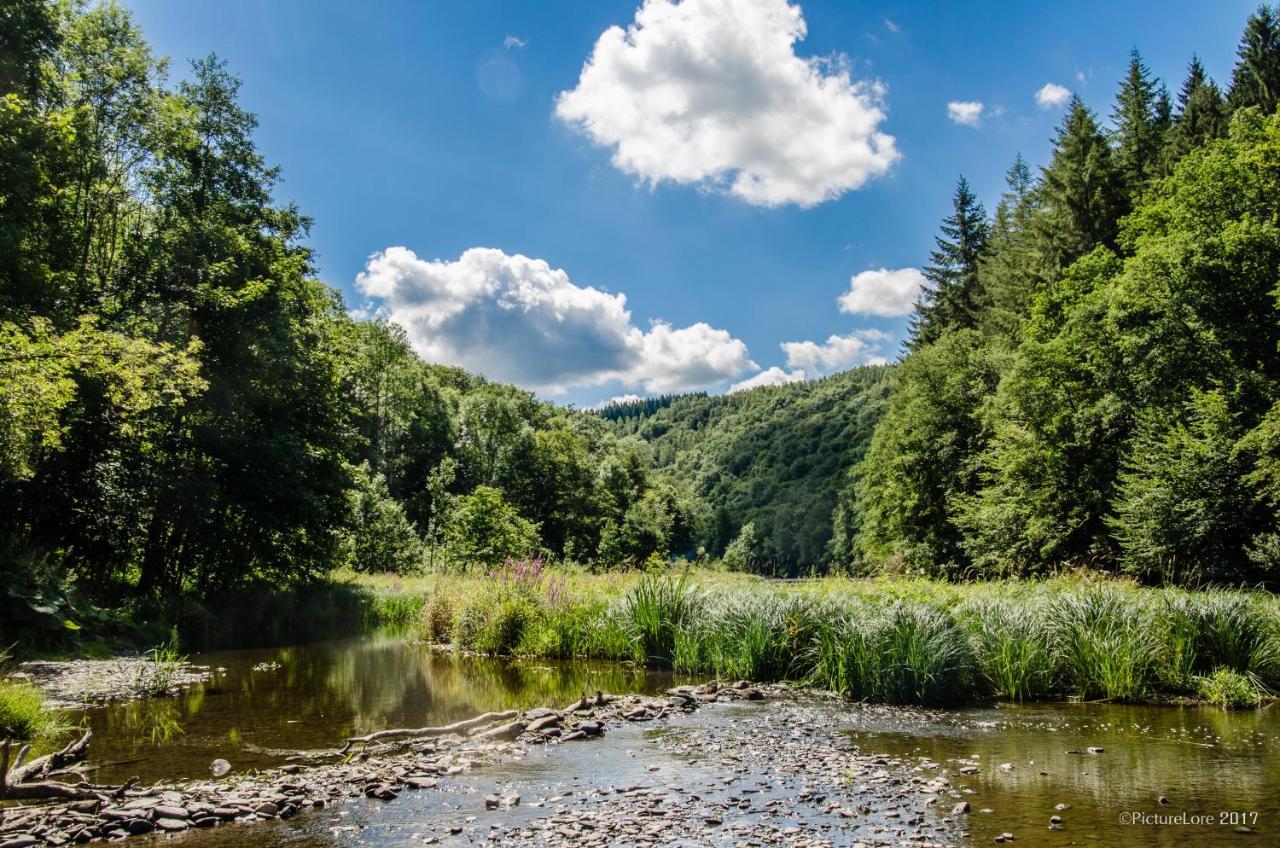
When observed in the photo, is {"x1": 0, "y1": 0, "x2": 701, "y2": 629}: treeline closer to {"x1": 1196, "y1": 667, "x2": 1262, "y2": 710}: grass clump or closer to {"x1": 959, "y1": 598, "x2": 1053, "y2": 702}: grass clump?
{"x1": 959, "y1": 598, "x2": 1053, "y2": 702}: grass clump

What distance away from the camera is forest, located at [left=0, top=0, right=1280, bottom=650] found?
61.0 feet

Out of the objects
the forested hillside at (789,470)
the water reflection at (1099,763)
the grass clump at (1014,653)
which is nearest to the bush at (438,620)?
the water reflection at (1099,763)

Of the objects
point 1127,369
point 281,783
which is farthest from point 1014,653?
point 1127,369

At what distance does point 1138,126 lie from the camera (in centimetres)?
3659

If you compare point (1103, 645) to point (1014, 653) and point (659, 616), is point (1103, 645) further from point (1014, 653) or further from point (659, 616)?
point (659, 616)

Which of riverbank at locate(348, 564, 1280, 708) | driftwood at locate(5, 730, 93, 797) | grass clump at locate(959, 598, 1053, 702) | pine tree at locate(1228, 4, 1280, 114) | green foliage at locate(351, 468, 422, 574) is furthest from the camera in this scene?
green foliage at locate(351, 468, 422, 574)

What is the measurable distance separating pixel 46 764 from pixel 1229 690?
50.8 feet

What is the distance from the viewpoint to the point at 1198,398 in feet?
80.8

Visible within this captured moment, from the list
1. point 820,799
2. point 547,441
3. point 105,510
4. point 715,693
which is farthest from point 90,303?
point 547,441

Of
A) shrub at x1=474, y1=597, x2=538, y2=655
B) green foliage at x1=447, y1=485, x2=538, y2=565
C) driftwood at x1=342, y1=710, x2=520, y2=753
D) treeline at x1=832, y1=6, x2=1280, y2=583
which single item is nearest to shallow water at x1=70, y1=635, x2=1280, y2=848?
driftwood at x1=342, y1=710, x2=520, y2=753

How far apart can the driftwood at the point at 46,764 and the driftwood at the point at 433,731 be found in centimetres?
263

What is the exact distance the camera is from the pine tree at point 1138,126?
117 feet

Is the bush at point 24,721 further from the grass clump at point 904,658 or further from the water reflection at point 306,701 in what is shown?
the grass clump at point 904,658

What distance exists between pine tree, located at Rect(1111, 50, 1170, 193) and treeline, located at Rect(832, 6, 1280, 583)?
0.13 m
